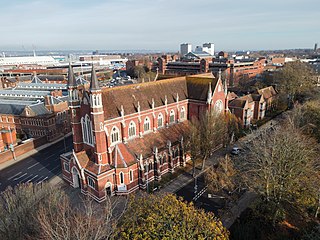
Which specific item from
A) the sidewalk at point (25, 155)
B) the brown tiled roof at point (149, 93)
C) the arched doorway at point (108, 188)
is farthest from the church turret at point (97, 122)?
the sidewalk at point (25, 155)

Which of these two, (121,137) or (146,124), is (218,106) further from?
(121,137)

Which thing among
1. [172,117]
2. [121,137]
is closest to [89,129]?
[121,137]

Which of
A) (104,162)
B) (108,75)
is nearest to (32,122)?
(104,162)

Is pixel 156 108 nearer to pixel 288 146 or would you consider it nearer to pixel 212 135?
pixel 212 135

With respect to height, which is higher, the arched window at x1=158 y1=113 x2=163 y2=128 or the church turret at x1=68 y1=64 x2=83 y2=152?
the church turret at x1=68 y1=64 x2=83 y2=152

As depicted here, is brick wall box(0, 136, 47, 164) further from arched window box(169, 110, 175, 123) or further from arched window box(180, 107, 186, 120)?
arched window box(180, 107, 186, 120)

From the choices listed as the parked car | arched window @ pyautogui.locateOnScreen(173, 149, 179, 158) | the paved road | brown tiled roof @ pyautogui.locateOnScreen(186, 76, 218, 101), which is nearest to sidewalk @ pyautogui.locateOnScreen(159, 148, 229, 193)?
arched window @ pyautogui.locateOnScreen(173, 149, 179, 158)

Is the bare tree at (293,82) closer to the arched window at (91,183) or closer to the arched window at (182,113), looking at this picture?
the arched window at (182,113)
